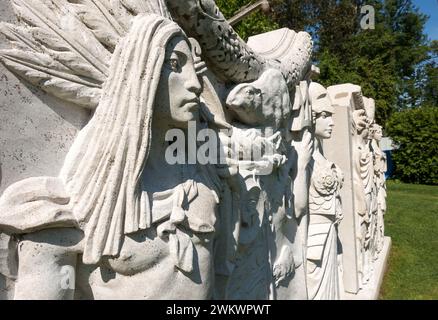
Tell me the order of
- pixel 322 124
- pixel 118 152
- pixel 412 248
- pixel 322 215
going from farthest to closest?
1. pixel 412 248
2. pixel 322 124
3. pixel 322 215
4. pixel 118 152

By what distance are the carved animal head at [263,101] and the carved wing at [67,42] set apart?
3.12 feet

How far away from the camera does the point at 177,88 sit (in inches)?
68.1

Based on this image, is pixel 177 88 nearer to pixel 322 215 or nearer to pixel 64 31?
pixel 64 31

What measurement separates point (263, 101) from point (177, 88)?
1.12m

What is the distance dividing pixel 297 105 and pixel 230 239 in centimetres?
155

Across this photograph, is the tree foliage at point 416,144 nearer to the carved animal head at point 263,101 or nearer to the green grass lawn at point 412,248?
the green grass lawn at point 412,248

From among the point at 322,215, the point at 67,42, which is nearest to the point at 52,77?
the point at 67,42

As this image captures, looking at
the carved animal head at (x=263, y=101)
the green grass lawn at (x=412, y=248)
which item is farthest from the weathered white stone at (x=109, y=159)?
the green grass lawn at (x=412, y=248)

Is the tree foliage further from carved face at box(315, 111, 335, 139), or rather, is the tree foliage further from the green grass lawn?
carved face at box(315, 111, 335, 139)

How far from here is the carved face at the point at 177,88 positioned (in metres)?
1.70

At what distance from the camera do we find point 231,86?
8.59ft

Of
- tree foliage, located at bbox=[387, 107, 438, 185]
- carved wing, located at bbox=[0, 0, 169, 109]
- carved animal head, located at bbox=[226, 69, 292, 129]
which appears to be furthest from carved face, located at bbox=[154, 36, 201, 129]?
tree foliage, located at bbox=[387, 107, 438, 185]
